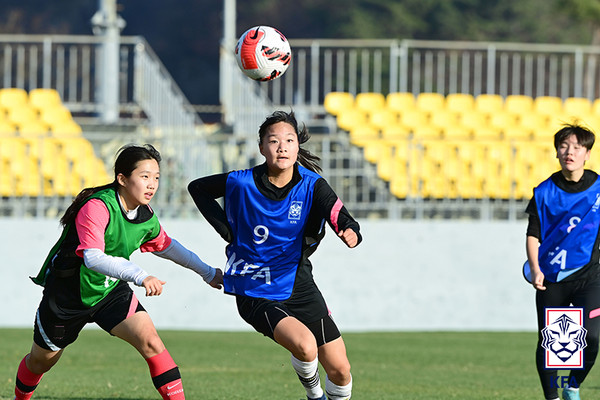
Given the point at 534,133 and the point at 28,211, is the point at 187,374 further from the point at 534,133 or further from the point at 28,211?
the point at 534,133

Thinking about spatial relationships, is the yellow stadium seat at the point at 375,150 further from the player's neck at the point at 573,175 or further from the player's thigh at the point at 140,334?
the player's thigh at the point at 140,334

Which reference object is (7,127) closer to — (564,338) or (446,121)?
(446,121)

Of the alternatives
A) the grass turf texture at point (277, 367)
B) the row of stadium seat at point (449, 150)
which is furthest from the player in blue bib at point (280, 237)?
the row of stadium seat at point (449, 150)

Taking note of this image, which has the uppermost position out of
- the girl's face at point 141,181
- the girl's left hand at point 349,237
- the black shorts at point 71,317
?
the girl's face at point 141,181

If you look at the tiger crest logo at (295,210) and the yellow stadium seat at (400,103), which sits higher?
the yellow stadium seat at (400,103)

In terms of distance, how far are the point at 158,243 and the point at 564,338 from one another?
2.59 meters

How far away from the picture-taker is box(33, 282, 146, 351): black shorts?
6.26 meters

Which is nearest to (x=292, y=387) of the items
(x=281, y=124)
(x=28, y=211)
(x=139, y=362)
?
(x=139, y=362)

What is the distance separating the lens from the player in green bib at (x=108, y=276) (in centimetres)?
614

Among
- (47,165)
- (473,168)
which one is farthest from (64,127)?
(473,168)

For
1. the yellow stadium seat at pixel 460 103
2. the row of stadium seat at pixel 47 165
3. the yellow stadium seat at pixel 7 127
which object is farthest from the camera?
the yellow stadium seat at pixel 460 103

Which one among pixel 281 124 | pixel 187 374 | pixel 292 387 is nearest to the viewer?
pixel 281 124

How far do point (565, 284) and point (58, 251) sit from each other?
3.12m

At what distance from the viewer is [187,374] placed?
9617 millimetres
